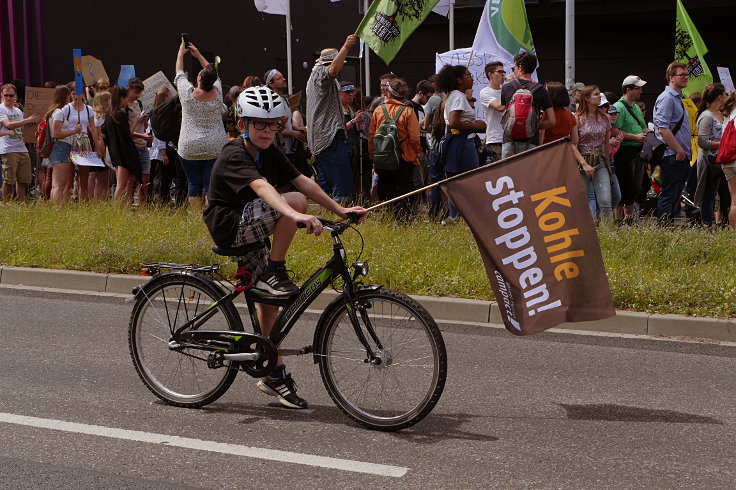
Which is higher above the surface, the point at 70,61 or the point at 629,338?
the point at 70,61

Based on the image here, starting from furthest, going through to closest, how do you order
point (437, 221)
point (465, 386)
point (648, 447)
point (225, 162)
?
point (437, 221) → point (465, 386) → point (225, 162) → point (648, 447)

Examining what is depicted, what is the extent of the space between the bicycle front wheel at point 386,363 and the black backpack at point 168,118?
7708 millimetres

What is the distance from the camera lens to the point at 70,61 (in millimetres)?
24938

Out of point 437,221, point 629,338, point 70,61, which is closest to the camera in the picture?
point 629,338

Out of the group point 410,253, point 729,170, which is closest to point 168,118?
point 410,253

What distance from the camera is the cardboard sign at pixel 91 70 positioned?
18109 mm

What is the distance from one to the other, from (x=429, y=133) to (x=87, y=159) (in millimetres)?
4699

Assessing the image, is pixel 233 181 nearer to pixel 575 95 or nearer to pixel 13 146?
pixel 575 95

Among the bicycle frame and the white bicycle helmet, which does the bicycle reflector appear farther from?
the white bicycle helmet

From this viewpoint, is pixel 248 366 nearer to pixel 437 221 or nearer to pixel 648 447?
pixel 648 447

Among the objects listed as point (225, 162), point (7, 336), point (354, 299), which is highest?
point (225, 162)

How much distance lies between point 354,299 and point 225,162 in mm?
983

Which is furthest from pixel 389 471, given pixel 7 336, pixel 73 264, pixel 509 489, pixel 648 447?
pixel 73 264

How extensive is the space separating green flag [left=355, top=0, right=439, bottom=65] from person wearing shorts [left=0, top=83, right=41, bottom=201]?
542 cm
